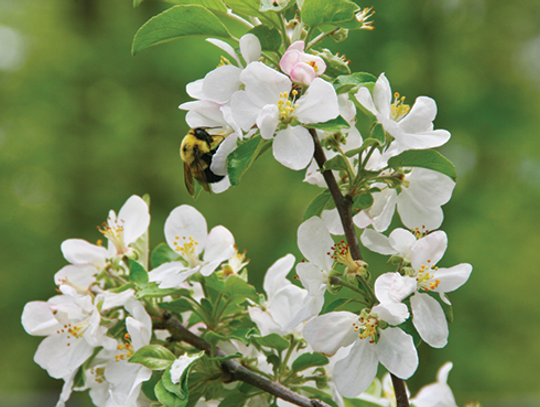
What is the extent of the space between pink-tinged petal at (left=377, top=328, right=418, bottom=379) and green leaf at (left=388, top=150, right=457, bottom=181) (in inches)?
11.0

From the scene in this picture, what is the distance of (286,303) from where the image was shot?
44.4 inches

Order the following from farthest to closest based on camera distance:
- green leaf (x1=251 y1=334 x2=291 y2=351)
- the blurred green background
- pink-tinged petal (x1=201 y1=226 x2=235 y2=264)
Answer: the blurred green background, pink-tinged petal (x1=201 y1=226 x2=235 y2=264), green leaf (x1=251 y1=334 x2=291 y2=351)

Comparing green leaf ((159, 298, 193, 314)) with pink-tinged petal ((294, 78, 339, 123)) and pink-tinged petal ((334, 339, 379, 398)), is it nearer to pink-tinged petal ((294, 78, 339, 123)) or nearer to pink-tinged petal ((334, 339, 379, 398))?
pink-tinged petal ((334, 339, 379, 398))

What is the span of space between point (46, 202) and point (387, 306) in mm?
5800

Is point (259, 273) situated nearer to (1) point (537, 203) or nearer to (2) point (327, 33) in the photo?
(1) point (537, 203)

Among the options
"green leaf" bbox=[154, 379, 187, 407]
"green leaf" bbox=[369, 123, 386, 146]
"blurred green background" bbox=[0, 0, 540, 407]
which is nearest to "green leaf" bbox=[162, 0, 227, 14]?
"green leaf" bbox=[369, 123, 386, 146]

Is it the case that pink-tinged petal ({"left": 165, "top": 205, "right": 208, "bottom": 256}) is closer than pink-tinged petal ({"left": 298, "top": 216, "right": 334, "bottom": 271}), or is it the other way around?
pink-tinged petal ({"left": 298, "top": 216, "right": 334, "bottom": 271})

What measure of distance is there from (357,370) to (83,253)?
0.67 metres

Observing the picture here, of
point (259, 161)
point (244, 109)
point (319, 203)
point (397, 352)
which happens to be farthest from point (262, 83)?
point (259, 161)

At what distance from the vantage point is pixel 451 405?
129 centimetres

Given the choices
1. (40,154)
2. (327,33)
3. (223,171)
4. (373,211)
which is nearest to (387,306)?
(373,211)

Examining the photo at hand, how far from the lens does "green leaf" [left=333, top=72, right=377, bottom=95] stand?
34.9 inches

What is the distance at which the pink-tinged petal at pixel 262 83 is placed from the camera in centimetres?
83

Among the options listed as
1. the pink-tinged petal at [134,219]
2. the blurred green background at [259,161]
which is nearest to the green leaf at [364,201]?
the pink-tinged petal at [134,219]
